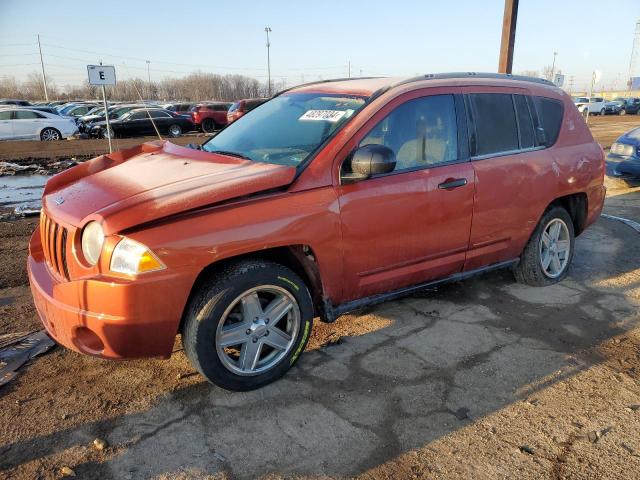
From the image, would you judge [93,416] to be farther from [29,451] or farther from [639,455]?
[639,455]

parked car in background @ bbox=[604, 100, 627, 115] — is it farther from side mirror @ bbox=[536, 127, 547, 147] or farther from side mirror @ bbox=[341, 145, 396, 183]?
side mirror @ bbox=[341, 145, 396, 183]

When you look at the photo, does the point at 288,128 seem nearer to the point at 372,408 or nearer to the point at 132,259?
the point at 132,259

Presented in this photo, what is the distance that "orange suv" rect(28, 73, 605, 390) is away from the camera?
8.63 ft

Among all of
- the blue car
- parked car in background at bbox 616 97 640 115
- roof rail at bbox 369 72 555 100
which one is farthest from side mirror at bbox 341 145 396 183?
parked car in background at bbox 616 97 640 115

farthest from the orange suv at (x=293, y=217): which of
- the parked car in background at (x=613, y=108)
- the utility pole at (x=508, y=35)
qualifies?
the parked car in background at (x=613, y=108)

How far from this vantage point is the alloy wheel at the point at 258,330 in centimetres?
291

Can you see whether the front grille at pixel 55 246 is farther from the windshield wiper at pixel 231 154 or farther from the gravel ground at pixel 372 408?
the windshield wiper at pixel 231 154

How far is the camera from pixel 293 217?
9.68 ft

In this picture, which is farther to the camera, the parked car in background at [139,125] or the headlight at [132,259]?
the parked car in background at [139,125]

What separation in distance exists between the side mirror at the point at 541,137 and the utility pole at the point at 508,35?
516cm

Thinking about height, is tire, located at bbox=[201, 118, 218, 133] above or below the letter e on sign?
below

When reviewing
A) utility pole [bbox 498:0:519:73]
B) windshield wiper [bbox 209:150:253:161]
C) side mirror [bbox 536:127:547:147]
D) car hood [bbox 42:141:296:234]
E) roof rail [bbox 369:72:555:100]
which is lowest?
car hood [bbox 42:141:296:234]

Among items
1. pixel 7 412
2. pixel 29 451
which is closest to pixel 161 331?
pixel 29 451

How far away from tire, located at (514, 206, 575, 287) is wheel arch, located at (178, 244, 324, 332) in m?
2.33
